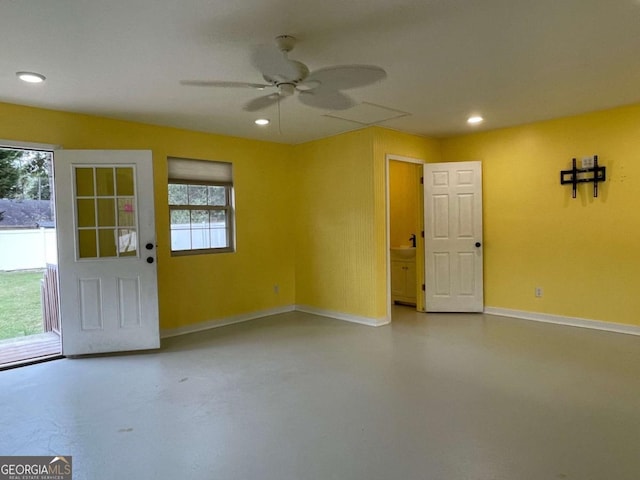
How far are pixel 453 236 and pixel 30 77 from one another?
473cm

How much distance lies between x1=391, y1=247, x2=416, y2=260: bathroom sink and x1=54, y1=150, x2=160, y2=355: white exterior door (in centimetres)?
346

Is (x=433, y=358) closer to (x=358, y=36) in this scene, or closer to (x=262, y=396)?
(x=262, y=396)

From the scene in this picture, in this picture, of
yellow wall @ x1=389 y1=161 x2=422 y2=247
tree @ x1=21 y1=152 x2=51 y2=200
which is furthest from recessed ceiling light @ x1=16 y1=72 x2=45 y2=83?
yellow wall @ x1=389 y1=161 x2=422 y2=247

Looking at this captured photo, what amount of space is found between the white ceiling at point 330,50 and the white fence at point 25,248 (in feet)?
10.4

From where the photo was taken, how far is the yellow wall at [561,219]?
4.18 m

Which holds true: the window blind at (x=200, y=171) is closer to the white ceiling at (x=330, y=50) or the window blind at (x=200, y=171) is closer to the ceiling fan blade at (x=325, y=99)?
the white ceiling at (x=330, y=50)

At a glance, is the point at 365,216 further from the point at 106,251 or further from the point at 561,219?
the point at 106,251

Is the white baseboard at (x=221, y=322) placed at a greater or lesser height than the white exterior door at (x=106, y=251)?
lesser

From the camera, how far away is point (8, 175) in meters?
5.89

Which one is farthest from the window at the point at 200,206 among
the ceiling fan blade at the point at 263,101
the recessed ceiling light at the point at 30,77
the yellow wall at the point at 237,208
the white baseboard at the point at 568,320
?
the white baseboard at the point at 568,320

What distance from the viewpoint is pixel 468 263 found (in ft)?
17.4

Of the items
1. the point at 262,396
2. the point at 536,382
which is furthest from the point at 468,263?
the point at 262,396

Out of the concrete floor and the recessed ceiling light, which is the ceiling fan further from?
the concrete floor

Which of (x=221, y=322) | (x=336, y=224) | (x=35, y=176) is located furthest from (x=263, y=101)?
(x=35, y=176)
